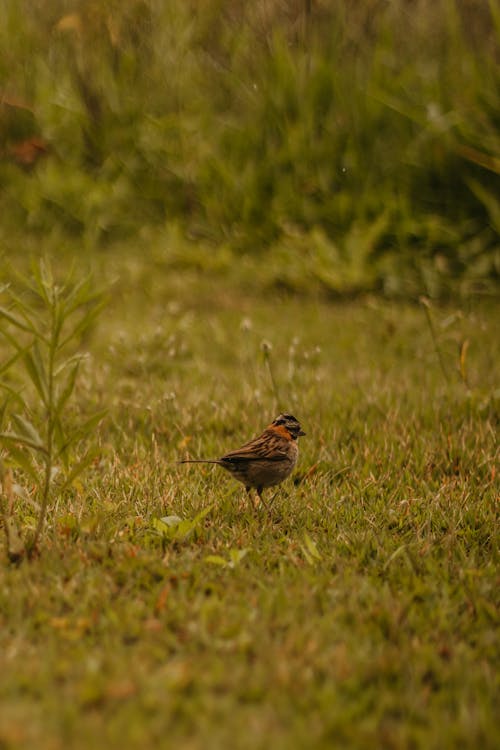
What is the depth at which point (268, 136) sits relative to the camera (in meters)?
8.77

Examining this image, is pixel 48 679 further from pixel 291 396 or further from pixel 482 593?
pixel 291 396

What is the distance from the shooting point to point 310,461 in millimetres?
4504

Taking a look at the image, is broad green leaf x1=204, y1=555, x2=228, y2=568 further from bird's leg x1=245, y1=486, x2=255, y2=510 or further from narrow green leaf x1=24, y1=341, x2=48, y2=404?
narrow green leaf x1=24, y1=341, x2=48, y2=404

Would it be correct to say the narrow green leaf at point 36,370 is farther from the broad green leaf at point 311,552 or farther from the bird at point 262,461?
the broad green leaf at point 311,552

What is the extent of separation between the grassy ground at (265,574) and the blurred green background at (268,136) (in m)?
2.15

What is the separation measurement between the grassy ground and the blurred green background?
7.06ft

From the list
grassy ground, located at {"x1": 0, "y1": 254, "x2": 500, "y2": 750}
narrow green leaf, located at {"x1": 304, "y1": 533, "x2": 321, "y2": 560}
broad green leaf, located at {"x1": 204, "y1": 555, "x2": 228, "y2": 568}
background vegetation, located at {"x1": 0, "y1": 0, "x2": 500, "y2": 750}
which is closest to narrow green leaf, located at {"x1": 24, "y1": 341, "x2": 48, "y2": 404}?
background vegetation, located at {"x1": 0, "y1": 0, "x2": 500, "y2": 750}

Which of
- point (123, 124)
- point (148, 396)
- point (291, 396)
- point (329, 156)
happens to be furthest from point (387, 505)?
point (123, 124)

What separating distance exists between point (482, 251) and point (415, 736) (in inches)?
243

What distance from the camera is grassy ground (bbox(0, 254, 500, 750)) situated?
234 centimetres

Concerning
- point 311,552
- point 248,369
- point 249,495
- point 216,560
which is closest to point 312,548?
point 311,552

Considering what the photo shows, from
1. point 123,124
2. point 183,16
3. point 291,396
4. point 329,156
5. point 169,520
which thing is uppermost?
Result: point 183,16

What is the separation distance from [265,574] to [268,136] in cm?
633

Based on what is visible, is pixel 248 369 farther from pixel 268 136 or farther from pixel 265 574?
pixel 268 136
